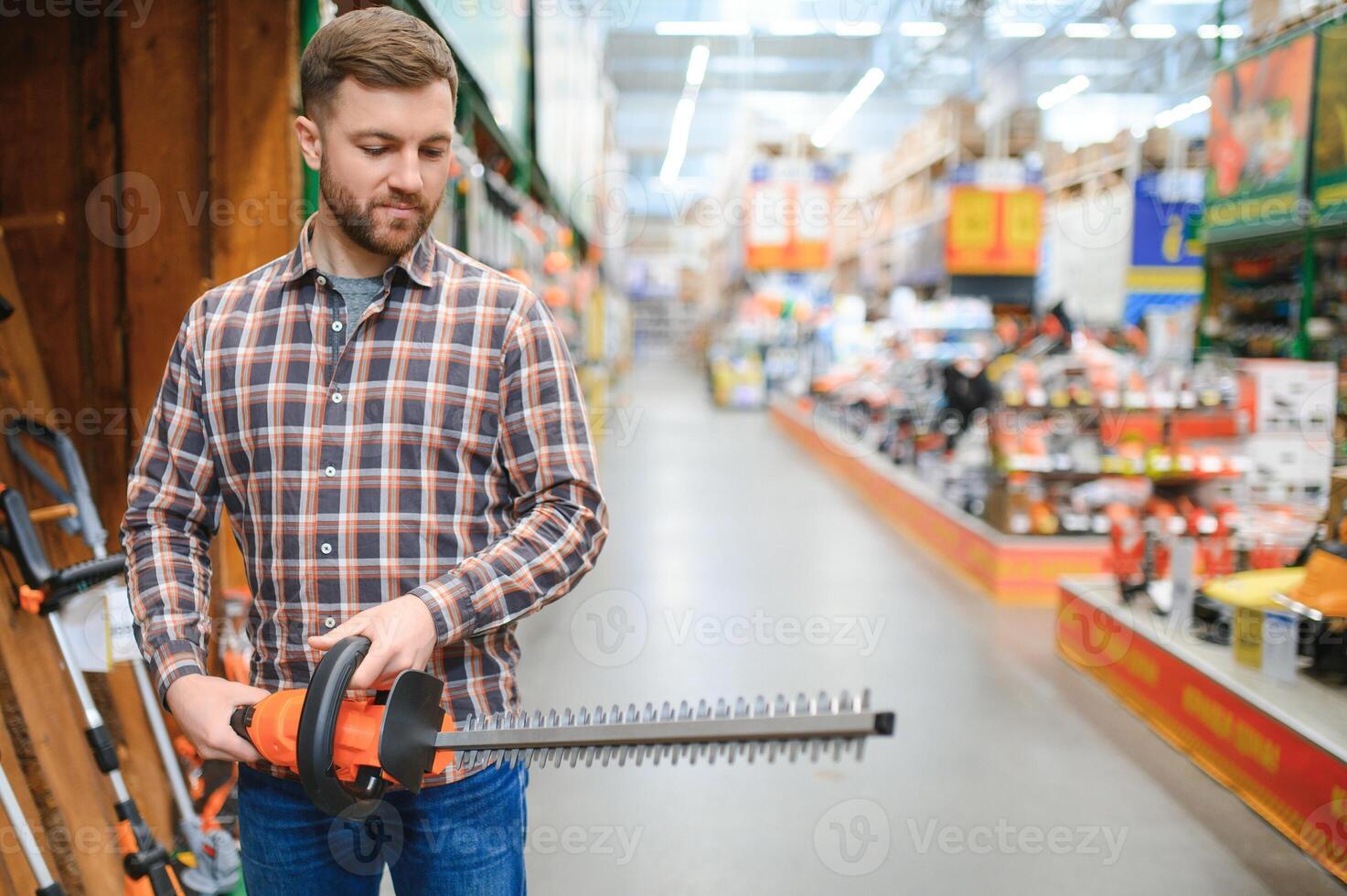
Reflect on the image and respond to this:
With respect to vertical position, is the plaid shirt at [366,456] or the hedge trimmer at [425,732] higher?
the plaid shirt at [366,456]

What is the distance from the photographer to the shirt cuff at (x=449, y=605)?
120cm

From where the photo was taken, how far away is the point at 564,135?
10.4 metres

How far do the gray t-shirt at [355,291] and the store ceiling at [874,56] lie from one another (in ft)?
32.2

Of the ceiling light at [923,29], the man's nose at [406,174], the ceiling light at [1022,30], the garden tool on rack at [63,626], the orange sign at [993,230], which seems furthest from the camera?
the ceiling light at [1022,30]

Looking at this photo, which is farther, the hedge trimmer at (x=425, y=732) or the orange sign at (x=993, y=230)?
the orange sign at (x=993, y=230)

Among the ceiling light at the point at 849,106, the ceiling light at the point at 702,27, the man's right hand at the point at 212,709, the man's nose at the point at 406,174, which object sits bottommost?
the man's right hand at the point at 212,709

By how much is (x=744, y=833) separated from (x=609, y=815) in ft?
1.44

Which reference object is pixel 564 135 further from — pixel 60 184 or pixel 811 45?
pixel 811 45

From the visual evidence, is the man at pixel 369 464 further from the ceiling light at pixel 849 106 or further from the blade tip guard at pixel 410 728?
the ceiling light at pixel 849 106

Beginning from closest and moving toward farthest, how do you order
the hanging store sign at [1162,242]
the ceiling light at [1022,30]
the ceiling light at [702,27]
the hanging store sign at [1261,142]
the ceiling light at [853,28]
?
the hanging store sign at [1261,142]
the hanging store sign at [1162,242]
the ceiling light at [1022,30]
the ceiling light at [853,28]
the ceiling light at [702,27]

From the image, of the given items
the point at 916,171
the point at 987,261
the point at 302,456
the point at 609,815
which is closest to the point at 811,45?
the point at 916,171

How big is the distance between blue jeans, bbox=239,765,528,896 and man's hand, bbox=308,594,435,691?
270 mm

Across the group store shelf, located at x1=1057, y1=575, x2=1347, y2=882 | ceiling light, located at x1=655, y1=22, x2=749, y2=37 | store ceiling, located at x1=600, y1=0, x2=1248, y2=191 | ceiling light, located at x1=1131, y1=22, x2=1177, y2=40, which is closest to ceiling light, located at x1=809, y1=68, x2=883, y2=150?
store ceiling, located at x1=600, y1=0, x2=1248, y2=191

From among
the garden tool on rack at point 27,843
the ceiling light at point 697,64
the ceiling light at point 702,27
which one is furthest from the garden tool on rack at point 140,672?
the ceiling light at point 697,64
